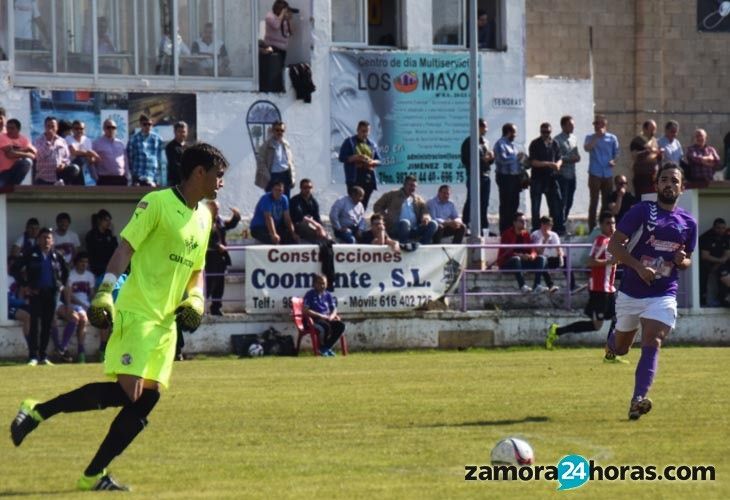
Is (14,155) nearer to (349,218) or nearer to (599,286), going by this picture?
(349,218)

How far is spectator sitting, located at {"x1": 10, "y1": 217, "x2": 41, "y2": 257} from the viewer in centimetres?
2481

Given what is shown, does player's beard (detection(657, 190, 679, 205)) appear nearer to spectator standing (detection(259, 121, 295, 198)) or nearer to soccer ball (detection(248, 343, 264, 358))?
soccer ball (detection(248, 343, 264, 358))

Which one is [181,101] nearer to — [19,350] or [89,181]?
[89,181]

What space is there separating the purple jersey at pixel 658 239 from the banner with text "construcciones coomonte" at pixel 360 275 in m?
13.5

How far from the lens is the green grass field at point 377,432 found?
10234 mm

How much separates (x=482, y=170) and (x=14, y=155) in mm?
8760

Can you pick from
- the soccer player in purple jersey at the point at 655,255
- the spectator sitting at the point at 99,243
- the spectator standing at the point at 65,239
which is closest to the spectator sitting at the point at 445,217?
the spectator sitting at the point at 99,243

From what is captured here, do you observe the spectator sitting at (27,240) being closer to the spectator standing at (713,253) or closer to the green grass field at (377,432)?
the green grass field at (377,432)

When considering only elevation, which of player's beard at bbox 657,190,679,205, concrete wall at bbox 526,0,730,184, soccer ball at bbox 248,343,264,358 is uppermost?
concrete wall at bbox 526,0,730,184

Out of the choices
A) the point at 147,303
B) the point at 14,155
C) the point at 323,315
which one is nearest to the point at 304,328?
the point at 323,315

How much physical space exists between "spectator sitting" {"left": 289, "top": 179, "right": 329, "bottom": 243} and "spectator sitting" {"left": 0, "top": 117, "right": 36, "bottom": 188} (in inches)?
175

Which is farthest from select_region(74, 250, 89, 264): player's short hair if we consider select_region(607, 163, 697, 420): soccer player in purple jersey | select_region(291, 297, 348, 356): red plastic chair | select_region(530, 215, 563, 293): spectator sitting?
select_region(607, 163, 697, 420): soccer player in purple jersey

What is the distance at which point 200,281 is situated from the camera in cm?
1055

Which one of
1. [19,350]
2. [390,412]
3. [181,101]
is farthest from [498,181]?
[390,412]
